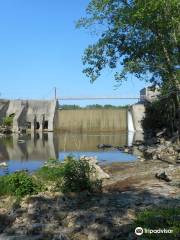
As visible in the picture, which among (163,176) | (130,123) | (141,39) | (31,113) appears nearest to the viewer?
(163,176)

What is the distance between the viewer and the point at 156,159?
18.5 meters

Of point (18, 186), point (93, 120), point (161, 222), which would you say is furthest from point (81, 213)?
point (93, 120)

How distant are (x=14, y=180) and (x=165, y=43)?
40.8 ft

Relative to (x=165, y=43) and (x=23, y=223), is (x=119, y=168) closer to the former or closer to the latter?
(x=165, y=43)

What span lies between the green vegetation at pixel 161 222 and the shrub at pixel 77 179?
313 cm

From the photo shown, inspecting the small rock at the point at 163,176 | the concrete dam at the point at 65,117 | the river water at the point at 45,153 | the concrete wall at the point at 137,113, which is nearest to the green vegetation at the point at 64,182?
the small rock at the point at 163,176

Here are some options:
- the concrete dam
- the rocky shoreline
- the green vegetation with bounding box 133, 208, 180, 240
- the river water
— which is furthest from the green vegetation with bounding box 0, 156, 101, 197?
the concrete dam

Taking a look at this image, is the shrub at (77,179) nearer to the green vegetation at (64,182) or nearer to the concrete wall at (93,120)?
the green vegetation at (64,182)

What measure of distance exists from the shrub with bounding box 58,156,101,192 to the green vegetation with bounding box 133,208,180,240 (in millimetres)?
3133

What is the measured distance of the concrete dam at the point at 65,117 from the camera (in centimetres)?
5238

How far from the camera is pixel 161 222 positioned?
621 cm

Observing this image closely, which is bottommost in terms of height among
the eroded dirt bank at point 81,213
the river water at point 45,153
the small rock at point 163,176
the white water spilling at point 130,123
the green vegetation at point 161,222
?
the river water at point 45,153

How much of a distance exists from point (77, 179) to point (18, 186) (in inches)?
54.7

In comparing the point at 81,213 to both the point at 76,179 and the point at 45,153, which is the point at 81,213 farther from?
the point at 45,153
